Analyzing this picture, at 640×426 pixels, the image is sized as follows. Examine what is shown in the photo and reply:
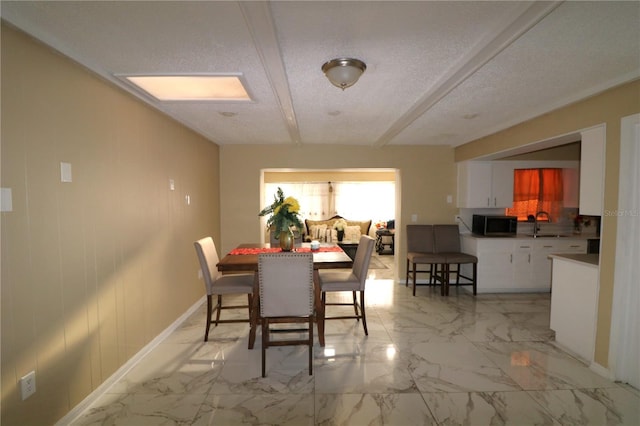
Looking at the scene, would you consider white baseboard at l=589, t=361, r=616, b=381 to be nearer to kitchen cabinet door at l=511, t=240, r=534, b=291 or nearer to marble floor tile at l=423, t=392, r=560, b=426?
marble floor tile at l=423, t=392, r=560, b=426

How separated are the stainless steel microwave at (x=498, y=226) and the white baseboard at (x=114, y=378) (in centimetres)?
434

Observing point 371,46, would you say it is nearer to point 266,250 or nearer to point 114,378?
point 266,250

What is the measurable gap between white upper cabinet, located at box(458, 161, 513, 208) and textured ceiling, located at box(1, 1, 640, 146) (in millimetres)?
1858

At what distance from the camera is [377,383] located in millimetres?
2289

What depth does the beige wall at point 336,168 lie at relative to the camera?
4.95 m

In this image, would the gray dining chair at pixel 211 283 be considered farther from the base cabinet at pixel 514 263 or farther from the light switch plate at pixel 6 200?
the base cabinet at pixel 514 263

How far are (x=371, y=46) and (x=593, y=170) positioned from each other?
214cm

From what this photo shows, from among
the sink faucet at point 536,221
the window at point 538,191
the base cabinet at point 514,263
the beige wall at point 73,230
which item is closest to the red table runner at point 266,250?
the beige wall at point 73,230

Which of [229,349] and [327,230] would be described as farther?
[327,230]

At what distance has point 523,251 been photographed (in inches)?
175

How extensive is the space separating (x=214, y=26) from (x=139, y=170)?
1.57 m

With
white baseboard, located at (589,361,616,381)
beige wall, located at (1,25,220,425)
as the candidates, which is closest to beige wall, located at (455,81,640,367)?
white baseboard, located at (589,361,616,381)

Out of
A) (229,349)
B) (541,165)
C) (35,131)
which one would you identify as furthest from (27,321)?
(541,165)

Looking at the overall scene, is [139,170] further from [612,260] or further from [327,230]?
[327,230]
